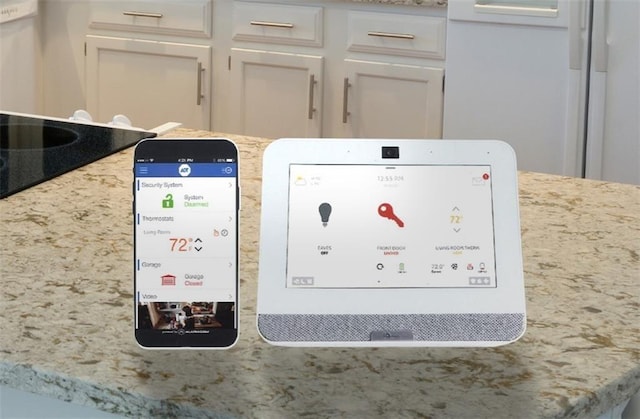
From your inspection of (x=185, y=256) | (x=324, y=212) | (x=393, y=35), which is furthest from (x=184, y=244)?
(x=393, y=35)

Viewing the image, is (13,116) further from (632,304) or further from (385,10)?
(385,10)

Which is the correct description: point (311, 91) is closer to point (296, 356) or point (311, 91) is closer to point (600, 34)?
point (600, 34)

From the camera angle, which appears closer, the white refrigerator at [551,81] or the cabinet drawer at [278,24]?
the white refrigerator at [551,81]

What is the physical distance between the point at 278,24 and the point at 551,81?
993 millimetres

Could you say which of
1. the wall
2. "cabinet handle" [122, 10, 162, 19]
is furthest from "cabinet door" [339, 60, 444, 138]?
the wall

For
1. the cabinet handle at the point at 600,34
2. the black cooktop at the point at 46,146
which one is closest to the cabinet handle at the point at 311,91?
the cabinet handle at the point at 600,34

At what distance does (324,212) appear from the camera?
114cm

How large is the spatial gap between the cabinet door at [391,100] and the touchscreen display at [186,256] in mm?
2686

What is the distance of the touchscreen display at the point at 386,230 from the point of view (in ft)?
3.70

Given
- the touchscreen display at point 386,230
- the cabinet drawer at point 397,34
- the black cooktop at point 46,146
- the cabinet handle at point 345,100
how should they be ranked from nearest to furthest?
the touchscreen display at point 386,230 → the black cooktop at point 46,146 → the cabinet drawer at point 397,34 → the cabinet handle at point 345,100

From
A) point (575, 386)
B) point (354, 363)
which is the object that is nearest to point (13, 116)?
point (354, 363)

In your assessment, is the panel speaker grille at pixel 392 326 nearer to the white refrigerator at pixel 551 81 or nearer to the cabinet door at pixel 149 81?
the white refrigerator at pixel 551 81

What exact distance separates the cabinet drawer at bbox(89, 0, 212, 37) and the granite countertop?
2.65 meters

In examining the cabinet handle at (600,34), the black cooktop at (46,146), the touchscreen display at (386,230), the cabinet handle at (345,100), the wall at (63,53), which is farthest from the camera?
the wall at (63,53)
